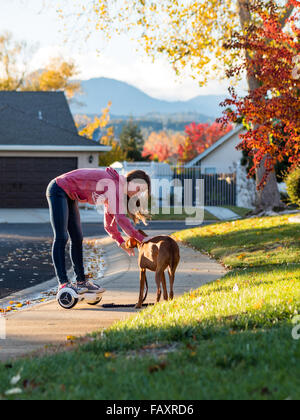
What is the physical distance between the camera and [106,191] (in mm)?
6555

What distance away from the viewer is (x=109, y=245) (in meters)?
14.7

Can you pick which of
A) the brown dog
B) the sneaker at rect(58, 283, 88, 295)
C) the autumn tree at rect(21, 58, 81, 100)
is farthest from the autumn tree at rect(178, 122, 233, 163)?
the brown dog

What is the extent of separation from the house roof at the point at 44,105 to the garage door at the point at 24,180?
419 cm

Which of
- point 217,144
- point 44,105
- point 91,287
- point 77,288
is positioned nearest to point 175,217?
point 44,105

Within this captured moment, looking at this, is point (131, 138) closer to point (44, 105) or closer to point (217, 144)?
point (217, 144)

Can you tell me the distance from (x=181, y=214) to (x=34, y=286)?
16.9 m

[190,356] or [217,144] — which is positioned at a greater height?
[217,144]

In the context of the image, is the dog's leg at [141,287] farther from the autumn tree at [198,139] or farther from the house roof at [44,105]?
the autumn tree at [198,139]

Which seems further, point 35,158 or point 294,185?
point 35,158

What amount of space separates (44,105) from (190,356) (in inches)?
1235

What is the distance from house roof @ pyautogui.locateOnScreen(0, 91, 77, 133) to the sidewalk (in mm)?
23497

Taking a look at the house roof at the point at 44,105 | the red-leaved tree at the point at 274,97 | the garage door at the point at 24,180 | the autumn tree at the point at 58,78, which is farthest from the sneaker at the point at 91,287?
the autumn tree at the point at 58,78
